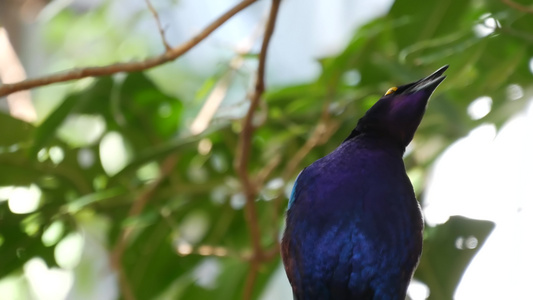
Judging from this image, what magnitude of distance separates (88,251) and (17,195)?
40.3 inches

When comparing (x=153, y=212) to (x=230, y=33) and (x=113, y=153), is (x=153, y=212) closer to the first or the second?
(x=113, y=153)

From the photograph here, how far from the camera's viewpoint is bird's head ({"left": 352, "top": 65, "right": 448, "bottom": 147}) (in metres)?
0.94

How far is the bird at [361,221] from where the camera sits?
2.85ft

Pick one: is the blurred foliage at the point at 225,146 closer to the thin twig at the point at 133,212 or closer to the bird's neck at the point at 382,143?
the thin twig at the point at 133,212

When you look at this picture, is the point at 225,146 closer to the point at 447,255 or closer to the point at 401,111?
the point at 447,255

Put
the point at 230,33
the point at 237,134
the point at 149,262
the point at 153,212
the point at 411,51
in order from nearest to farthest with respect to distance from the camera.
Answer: the point at 411,51, the point at 153,212, the point at 237,134, the point at 149,262, the point at 230,33

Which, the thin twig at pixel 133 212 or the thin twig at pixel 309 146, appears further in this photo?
the thin twig at pixel 133 212

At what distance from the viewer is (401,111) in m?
0.96

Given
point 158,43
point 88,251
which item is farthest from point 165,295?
point 158,43

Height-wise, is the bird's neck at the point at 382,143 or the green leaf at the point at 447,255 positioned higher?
the bird's neck at the point at 382,143

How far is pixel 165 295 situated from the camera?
1.80m

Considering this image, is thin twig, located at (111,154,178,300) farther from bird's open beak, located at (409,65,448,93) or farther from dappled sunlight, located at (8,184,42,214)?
bird's open beak, located at (409,65,448,93)

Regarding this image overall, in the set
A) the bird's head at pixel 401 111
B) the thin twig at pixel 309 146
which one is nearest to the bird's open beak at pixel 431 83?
the bird's head at pixel 401 111

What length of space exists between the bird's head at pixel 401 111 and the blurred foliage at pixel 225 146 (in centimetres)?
26
